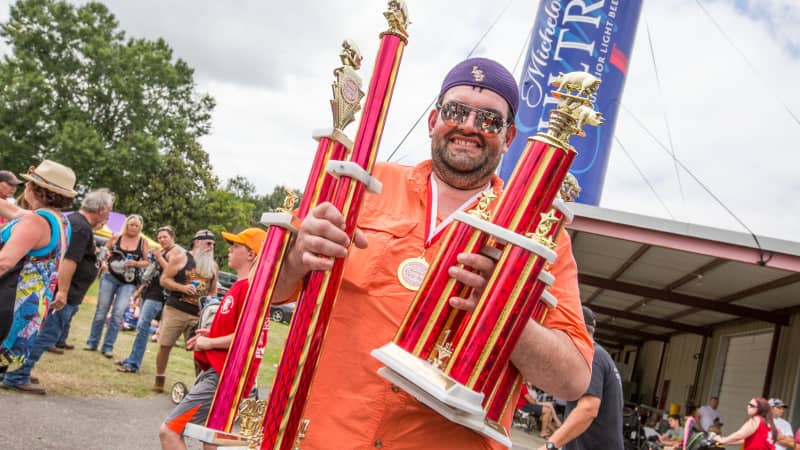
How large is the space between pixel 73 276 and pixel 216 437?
20.5 feet

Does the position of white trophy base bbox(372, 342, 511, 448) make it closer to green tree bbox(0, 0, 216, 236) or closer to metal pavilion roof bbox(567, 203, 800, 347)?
metal pavilion roof bbox(567, 203, 800, 347)

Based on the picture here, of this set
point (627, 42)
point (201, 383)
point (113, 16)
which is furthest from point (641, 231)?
point (113, 16)

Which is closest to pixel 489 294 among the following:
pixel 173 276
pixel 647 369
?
pixel 173 276

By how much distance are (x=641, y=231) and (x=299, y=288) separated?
8.56 m

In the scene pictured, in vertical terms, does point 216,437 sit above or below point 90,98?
below

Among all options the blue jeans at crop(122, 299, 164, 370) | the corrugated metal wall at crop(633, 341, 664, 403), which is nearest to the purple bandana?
the blue jeans at crop(122, 299, 164, 370)

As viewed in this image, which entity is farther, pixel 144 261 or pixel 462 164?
pixel 144 261

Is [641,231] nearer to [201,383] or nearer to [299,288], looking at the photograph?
[201,383]

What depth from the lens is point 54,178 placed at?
15.8 ft

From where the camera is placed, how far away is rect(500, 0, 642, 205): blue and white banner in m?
11.8

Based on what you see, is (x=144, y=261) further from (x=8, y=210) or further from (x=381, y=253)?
(x=381, y=253)

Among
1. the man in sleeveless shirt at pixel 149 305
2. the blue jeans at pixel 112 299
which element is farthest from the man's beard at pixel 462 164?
the blue jeans at pixel 112 299

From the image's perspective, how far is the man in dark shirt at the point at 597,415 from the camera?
4.48 metres

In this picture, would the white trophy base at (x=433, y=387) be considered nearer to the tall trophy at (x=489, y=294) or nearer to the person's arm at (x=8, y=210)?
the tall trophy at (x=489, y=294)
